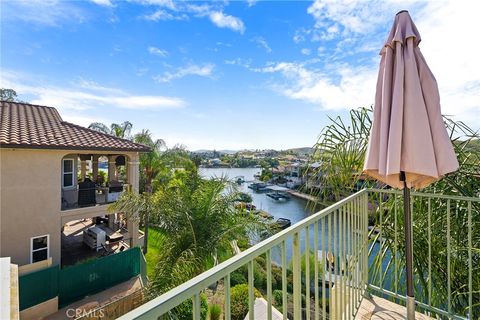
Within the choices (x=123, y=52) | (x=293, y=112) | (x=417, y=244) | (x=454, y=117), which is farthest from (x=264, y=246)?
(x=123, y=52)

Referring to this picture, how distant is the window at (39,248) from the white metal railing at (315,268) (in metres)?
10.1

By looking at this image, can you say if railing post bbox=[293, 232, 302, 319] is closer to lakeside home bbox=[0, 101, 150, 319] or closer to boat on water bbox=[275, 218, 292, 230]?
boat on water bbox=[275, 218, 292, 230]

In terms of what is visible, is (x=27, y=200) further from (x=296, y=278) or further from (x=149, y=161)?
(x=296, y=278)

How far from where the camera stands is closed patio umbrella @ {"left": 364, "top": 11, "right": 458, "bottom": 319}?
1.56 m

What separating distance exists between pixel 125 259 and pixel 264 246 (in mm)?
10212

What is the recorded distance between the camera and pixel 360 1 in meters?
4.20

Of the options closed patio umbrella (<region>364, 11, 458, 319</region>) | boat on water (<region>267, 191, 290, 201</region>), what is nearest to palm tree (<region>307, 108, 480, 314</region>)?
closed patio umbrella (<region>364, 11, 458, 319</region>)

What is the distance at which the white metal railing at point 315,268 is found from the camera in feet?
2.47

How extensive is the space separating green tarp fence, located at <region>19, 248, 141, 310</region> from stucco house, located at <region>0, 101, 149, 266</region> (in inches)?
56.8

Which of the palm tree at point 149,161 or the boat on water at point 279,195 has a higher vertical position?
the palm tree at point 149,161

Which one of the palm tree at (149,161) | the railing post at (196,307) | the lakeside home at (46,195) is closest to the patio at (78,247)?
the lakeside home at (46,195)

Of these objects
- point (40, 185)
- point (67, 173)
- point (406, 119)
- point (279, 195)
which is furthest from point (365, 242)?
point (279, 195)

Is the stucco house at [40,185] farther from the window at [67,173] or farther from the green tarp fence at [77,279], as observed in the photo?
the green tarp fence at [77,279]

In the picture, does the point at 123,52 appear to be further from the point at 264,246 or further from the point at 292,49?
the point at 264,246
